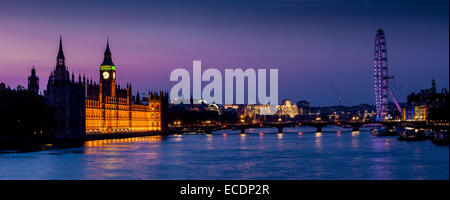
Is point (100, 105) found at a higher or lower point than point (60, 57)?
lower

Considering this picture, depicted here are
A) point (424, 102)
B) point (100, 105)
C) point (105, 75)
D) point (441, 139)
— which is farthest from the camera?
point (424, 102)

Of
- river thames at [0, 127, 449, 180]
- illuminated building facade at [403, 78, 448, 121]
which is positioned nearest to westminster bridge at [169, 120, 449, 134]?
illuminated building facade at [403, 78, 448, 121]

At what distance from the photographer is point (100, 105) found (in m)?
89.2

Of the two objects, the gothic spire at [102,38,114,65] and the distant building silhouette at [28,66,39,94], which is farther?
the distant building silhouette at [28,66,39,94]

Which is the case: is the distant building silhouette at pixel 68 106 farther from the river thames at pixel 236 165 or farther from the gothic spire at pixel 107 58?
the river thames at pixel 236 165

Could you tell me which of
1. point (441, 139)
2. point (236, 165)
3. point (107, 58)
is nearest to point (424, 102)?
point (107, 58)

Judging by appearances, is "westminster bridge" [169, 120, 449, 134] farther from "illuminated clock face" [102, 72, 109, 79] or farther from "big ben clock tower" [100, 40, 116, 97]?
"illuminated clock face" [102, 72, 109, 79]

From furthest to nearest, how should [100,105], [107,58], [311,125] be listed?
[107,58] → [311,125] → [100,105]

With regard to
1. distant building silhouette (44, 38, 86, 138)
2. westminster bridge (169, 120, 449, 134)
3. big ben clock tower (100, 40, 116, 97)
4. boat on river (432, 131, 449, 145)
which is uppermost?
big ben clock tower (100, 40, 116, 97)

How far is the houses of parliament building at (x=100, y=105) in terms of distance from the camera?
77750 millimetres

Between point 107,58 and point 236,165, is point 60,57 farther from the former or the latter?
point 236,165

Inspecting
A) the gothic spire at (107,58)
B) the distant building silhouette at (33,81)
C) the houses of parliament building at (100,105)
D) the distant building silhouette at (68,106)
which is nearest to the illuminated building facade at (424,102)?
the houses of parliament building at (100,105)

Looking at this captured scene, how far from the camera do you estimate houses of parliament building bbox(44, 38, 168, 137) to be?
77.8 m
